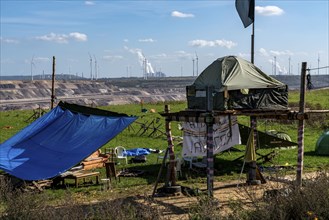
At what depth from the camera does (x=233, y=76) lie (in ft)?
41.9

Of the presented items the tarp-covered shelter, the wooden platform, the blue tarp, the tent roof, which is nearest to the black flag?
the tent roof

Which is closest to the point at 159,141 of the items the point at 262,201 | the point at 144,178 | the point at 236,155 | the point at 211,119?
the point at 236,155

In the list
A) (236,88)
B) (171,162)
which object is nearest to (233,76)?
(236,88)

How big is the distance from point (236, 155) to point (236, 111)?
25.2 ft

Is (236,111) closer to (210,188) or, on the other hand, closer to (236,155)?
(210,188)

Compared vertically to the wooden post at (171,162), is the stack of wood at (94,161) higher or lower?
lower

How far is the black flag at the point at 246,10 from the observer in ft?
49.0

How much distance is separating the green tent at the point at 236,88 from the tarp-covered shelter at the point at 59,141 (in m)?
2.98

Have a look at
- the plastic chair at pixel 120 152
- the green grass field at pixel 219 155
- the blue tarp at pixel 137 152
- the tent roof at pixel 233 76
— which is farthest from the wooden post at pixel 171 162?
the blue tarp at pixel 137 152

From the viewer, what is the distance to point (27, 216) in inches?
336

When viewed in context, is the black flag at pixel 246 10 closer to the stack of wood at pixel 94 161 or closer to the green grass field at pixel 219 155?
the green grass field at pixel 219 155

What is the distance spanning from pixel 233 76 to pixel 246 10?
3.26m

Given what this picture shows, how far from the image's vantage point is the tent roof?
1255 centimetres

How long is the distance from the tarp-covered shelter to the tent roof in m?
3.04
